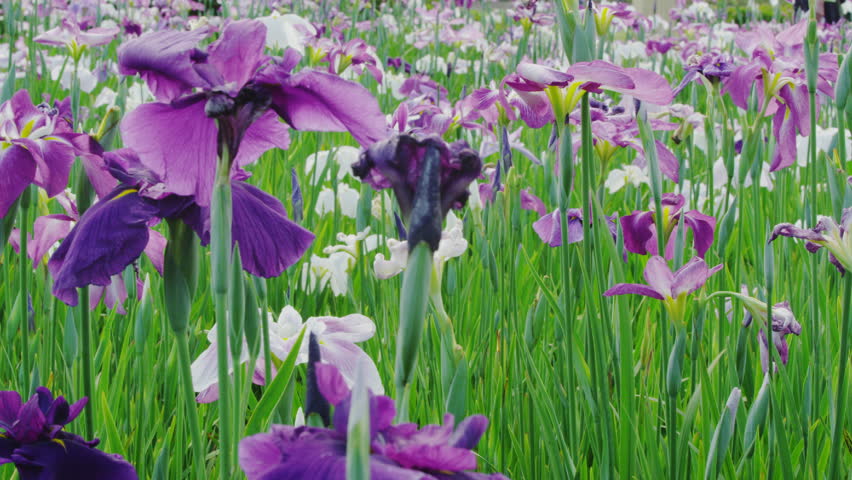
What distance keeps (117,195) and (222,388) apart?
33 cm

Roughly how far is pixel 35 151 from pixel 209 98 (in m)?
0.53

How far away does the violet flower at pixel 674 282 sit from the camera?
1076 mm

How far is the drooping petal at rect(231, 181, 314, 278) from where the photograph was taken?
0.85 m

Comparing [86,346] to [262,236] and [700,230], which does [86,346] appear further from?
[700,230]

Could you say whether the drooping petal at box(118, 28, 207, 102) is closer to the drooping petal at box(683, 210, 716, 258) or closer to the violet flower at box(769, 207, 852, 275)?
the violet flower at box(769, 207, 852, 275)

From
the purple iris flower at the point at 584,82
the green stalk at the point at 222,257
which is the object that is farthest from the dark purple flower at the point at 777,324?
the green stalk at the point at 222,257

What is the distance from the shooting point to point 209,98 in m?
0.69

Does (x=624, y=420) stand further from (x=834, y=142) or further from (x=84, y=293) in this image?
(x=834, y=142)

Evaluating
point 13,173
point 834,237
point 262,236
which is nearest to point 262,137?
point 262,236

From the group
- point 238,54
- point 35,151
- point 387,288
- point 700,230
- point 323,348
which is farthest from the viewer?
point 387,288

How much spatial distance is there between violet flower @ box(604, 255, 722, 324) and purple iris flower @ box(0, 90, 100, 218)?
2.47 feet

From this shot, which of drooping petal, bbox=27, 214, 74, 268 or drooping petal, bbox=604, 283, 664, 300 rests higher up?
drooping petal, bbox=27, 214, 74, 268

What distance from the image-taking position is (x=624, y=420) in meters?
1.19

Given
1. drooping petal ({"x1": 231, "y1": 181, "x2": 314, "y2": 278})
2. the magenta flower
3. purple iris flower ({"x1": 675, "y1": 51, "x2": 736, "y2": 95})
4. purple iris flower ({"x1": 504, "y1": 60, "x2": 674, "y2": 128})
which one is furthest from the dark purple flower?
the magenta flower
